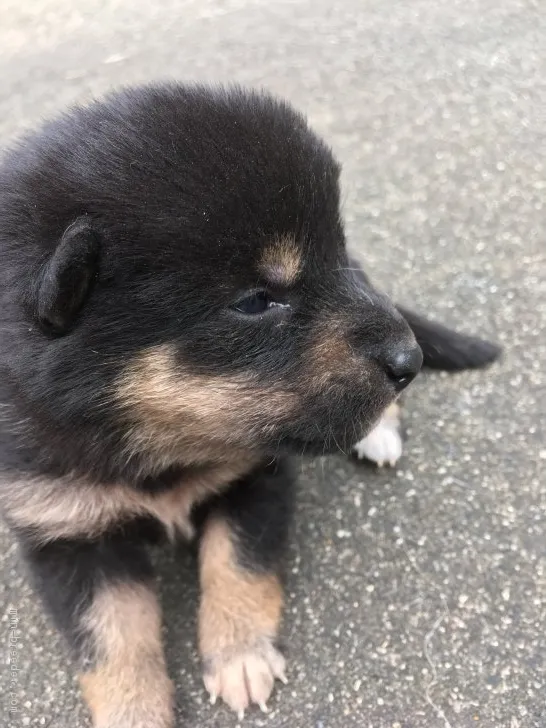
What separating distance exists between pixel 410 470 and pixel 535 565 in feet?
2.03

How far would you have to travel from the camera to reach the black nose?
1964mm

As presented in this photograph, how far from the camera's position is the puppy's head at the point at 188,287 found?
1697 millimetres

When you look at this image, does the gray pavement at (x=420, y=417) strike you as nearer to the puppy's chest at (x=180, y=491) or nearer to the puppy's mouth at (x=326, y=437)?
the puppy's chest at (x=180, y=491)

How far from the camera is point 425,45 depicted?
582 cm

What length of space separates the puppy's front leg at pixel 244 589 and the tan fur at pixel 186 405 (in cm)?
53

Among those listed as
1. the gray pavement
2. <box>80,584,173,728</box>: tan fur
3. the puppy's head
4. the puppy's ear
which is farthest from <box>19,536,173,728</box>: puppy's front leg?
the puppy's ear

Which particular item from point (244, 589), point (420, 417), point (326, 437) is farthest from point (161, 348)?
point (420, 417)

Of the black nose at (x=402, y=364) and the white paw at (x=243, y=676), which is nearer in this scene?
the black nose at (x=402, y=364)

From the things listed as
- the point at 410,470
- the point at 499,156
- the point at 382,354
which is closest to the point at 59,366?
the point at 382,354

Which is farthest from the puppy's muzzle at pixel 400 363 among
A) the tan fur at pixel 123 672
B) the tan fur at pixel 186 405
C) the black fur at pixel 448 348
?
the tan fur at pixel 123 672

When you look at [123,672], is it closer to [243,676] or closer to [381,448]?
[243,676]

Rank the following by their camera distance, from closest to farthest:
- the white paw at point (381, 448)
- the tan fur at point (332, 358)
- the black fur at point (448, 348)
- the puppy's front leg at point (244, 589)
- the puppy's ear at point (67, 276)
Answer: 1. the puppy's ear at point (67, 276)
2. the tan fur at point (332, 358)
3. the puppy's front leg at point (244, 589)
4. the white paw at point (381, 448)
5. the black fur at point (448, 348)

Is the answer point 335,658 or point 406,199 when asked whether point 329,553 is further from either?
point 406,199

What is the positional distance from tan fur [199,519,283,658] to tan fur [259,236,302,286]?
1.07 m
